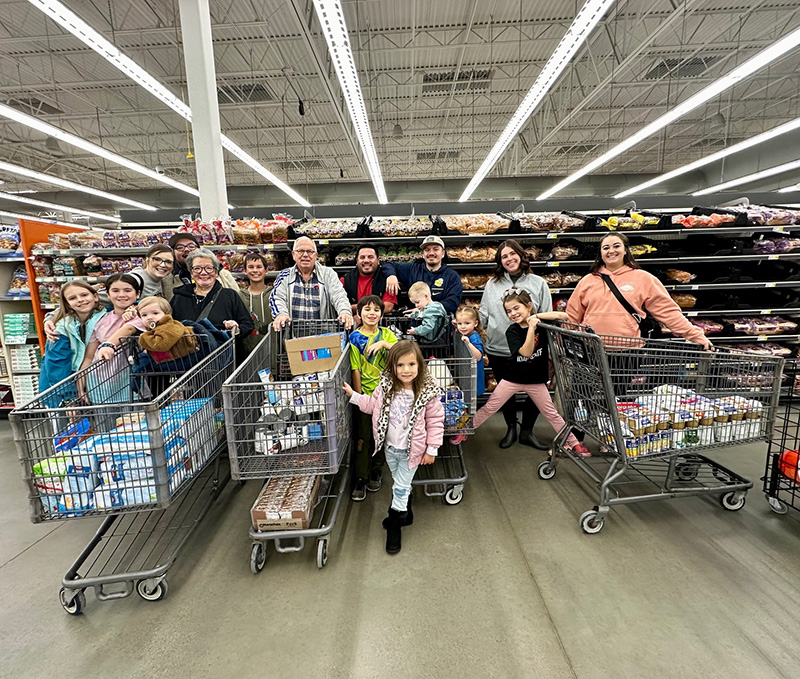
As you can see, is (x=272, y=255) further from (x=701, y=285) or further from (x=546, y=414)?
(x=701, y=285)

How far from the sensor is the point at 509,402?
368cm

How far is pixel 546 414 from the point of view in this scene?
324 centimetres

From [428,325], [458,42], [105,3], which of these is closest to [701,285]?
[428,325]

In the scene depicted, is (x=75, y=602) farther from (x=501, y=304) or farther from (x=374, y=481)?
(x=501, y=304)

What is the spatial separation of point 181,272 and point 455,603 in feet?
9.89

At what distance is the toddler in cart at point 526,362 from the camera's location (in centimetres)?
298

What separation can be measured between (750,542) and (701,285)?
293cm

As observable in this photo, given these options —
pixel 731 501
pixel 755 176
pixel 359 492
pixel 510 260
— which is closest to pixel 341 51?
pixel 510 260

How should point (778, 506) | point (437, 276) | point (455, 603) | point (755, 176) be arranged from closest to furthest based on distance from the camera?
point (455, 603) → point (778, 506) → point (437, 276) → point (755, 176)

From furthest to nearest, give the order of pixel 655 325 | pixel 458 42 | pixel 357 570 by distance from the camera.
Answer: pixel 458 42 → pixel 655 325 → pixel 357 570

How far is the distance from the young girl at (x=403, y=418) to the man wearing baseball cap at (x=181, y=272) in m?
1.57

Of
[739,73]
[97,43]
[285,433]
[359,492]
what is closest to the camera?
[285,433]

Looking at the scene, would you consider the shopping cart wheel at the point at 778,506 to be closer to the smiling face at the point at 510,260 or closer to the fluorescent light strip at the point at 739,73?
the smiling face at the point at 510,260

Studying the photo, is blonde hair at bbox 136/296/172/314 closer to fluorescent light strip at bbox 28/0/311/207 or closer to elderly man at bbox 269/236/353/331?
elderly man at bbox 269/236/353/331
